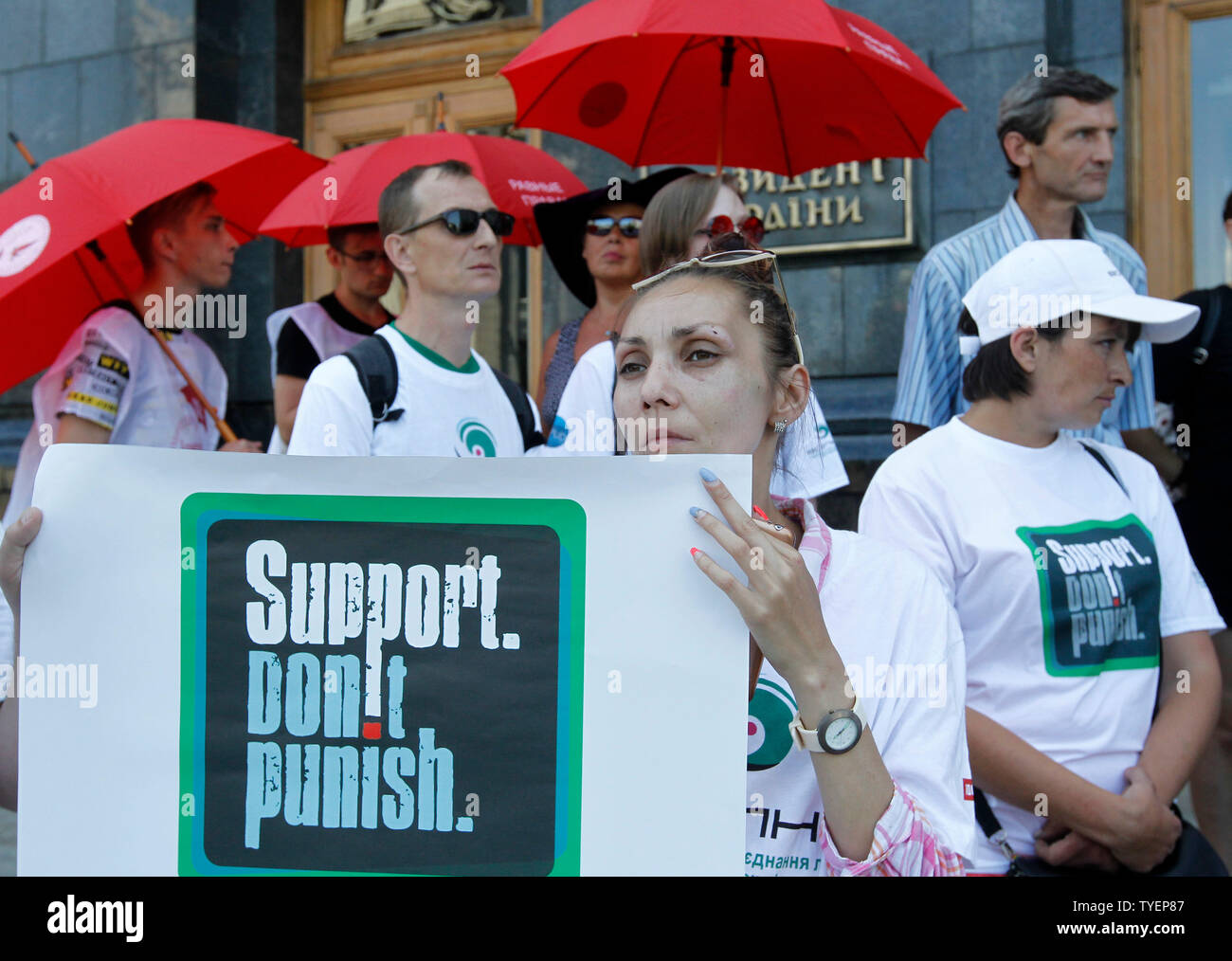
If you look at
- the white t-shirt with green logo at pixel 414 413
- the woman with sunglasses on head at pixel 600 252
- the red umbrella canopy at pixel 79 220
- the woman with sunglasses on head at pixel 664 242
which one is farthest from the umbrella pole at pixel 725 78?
the red umbrella canopy at pixel 79 220

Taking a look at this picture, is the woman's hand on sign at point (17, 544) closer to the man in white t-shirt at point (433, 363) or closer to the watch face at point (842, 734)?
the watch face at point (842, 734)

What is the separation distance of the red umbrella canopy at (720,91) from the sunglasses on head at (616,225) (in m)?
0.38

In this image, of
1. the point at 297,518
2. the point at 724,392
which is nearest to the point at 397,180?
the point at 724,392

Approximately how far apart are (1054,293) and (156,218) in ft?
8.72

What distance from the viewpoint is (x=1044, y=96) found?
4.08 meters

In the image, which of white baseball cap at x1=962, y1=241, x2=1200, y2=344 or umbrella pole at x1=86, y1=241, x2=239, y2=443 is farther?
umbrella pole at x1=86, y1=241, x2=239, y2=443

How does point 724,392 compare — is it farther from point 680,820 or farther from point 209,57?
point 209,57

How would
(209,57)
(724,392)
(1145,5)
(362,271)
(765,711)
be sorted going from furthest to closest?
(209,57), (1145,5), (362,271), (724,392), (765,711)

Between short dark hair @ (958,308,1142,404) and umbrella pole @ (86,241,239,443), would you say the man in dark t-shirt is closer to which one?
umbrella pole @ (86,241,239,443)

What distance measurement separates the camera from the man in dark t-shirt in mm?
4312

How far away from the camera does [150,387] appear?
147 inches

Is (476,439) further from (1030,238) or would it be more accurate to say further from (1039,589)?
(1030,238)

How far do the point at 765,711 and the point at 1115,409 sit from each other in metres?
2.55

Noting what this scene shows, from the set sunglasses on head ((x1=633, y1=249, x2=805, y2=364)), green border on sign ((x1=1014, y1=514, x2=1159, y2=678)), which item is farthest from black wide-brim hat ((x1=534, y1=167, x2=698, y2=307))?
sunglasses on head ((x1=633, y1=249, x2=805, y2=364))
